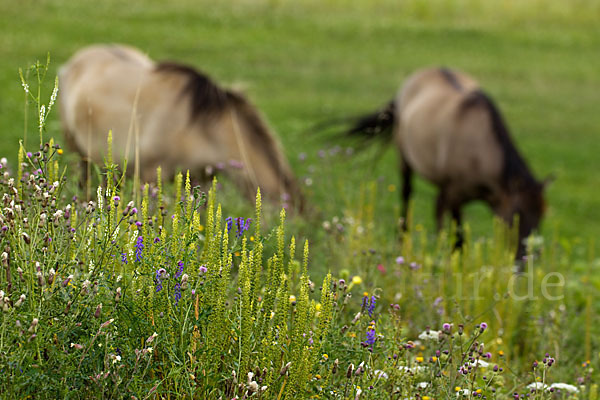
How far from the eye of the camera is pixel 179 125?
19.0 ft

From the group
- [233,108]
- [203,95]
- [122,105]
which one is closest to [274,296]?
[233,108]

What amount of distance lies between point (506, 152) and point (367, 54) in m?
13.2

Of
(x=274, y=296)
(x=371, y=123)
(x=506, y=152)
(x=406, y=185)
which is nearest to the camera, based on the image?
(x=274, y=296)

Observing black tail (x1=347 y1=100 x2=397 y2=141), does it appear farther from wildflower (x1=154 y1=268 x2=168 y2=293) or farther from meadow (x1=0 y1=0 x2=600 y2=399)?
wildflower (x1=154 y1=268 x2=168 y2=293)

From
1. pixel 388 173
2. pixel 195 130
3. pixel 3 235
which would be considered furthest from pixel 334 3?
pixel 3 235

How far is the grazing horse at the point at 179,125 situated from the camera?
17.9 feet

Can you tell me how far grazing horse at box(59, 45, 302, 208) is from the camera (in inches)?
215

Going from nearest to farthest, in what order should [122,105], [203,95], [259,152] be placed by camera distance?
[259,152] → [203,95] → [122,105]

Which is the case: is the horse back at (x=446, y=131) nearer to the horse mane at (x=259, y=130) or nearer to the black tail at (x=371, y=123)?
the black tail at (x=371, y=123)

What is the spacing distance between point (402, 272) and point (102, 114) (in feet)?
10.7

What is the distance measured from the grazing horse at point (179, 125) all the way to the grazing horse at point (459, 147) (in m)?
1.49

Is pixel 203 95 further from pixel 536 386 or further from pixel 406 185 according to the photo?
pixel 536 386

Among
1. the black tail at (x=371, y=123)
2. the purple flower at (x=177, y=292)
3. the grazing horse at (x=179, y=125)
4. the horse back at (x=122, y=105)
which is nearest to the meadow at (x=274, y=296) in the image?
the purple flower at (x=177, y=292)

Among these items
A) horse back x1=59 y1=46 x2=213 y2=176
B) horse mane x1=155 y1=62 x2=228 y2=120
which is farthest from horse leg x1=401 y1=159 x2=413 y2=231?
horse mane x1=155 y1=62 x2=228 y2=120
